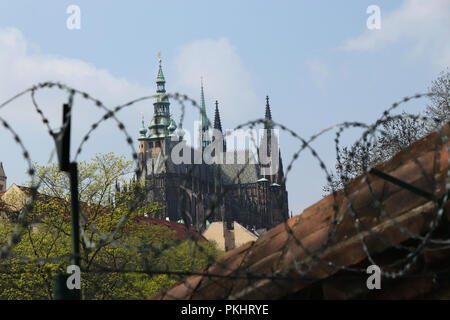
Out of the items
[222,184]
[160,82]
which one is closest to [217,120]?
[160,82]

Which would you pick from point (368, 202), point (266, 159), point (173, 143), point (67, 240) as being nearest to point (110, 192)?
point (67, 240)

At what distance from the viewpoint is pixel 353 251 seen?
9398 mm

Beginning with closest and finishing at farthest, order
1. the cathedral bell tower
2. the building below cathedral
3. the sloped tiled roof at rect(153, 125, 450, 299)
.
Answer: the sloped tiled roof at rect(153, 125, 450, 299) → the building below cathedral → the cathedral bell tower

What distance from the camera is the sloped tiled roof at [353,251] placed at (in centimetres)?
924

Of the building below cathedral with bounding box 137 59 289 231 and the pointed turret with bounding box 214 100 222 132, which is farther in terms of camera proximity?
the pointed turret with bounding box 214 100 222 132

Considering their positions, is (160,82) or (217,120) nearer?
(160,82)

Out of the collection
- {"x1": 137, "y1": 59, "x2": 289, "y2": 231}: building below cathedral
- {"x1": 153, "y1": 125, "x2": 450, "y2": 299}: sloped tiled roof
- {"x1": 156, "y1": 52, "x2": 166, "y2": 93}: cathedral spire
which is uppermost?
{"x1": 156, "y1": 52, "x2": 166, "y2": 93}: cathedral spire

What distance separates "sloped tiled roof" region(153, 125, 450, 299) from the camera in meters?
9.24

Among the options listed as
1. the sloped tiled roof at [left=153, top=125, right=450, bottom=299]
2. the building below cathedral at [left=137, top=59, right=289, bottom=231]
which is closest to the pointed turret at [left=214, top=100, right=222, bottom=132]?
the building below cathedral at [left=137, top=59, right=289, bottom=231]

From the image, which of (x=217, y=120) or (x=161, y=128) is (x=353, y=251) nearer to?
(x=161, y=128)

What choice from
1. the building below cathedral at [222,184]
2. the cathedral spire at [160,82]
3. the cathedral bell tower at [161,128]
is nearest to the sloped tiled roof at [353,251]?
the building below cathedral at [222,184]

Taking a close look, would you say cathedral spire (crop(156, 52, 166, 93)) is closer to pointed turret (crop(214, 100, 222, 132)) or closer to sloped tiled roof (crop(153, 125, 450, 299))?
pointed turret (crop(214, 100, 222, 132))

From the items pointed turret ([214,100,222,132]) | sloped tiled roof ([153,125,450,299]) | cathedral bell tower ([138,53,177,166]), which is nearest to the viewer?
sloped tiled roof ([153,125,450,299])
